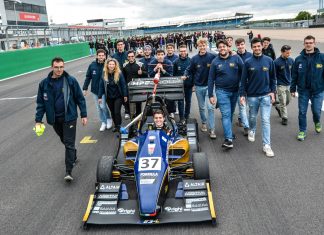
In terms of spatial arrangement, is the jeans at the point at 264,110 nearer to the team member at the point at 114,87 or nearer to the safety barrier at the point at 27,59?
the team member at the point at 114,87

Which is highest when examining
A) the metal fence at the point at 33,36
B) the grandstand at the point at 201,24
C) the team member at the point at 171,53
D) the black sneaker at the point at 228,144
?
the grandstand at the point at 201,24

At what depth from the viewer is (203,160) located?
5.05 m

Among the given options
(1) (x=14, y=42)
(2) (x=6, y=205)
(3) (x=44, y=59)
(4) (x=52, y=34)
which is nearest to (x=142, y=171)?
(2) (x=6, y=205)

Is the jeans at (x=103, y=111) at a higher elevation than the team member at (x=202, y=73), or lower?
lower

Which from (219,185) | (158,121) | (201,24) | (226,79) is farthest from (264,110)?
(201,24)

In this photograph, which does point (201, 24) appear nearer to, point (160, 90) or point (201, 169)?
point (160, 90)

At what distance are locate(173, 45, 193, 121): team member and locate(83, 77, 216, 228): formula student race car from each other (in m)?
2.41

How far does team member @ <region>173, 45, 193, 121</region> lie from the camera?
8141mm

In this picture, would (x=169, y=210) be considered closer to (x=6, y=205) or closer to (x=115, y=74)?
(x=6, y=205)

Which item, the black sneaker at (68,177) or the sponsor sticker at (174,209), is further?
the black sneaker at (68,177)

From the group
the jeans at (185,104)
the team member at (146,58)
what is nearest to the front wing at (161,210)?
the jeans at (185,104)

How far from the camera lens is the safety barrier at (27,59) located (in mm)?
20734

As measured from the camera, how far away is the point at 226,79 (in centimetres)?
672

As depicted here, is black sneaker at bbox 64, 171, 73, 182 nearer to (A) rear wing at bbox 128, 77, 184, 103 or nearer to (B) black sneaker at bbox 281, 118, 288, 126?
(A) rear wing at bbox 128, 77, 184, 103
